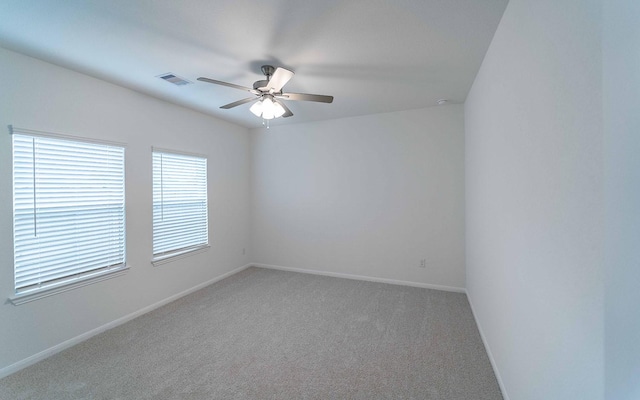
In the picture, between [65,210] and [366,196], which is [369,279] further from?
[65,210]

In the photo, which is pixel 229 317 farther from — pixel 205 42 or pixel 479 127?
pixel 479 127

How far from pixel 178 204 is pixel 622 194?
4.18 m

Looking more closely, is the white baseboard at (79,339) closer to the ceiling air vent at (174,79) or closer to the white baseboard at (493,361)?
the ceiling air vent at (174,79)

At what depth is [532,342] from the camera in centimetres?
139

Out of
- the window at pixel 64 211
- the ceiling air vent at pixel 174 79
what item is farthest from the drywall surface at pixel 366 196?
the window at pixel 64 211

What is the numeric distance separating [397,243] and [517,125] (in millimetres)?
2829

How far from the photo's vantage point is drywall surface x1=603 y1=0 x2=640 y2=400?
28.3 inches

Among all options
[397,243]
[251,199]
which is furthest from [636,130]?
[251,199]

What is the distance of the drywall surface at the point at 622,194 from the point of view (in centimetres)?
72

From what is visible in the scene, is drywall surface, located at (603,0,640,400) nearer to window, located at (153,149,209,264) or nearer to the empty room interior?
the empty room interior

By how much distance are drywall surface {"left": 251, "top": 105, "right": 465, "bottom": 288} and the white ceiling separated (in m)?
1.07

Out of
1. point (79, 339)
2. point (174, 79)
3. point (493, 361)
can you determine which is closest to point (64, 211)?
point (79, 339)

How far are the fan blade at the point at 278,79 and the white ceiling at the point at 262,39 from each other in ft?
0.66

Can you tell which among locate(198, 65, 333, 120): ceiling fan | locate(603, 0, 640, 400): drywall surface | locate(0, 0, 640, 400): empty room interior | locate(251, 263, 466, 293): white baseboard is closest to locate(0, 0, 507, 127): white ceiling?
locate(0, 0, 640, 400): empty room interior
